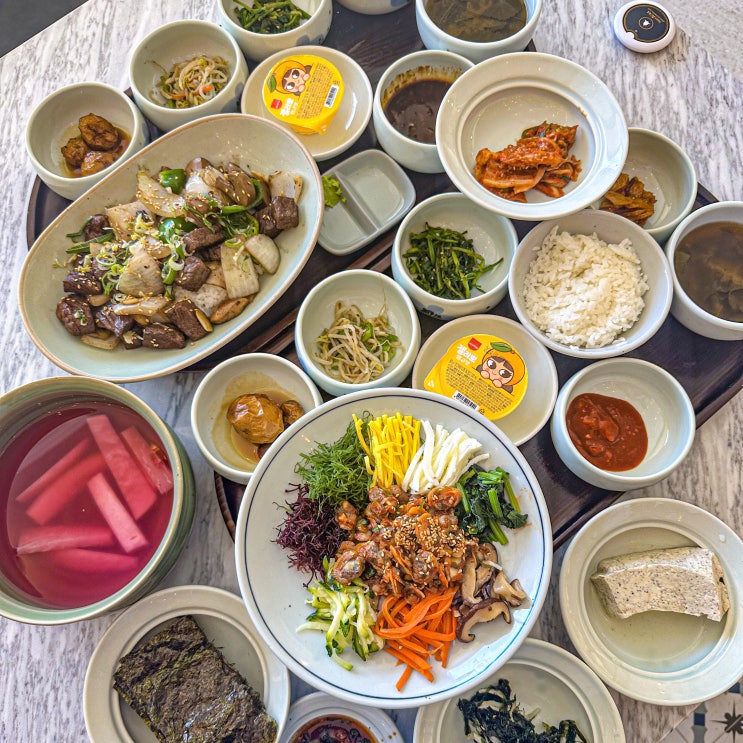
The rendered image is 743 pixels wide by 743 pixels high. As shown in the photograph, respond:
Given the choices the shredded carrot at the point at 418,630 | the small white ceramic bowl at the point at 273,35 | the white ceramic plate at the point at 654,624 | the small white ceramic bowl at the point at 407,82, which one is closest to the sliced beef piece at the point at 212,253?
the small white ceramic bowl at the point at 407,82

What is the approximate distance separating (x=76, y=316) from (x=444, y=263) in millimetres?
1382

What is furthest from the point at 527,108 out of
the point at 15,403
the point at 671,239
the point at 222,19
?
the point at 15,403

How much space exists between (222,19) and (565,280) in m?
1.74

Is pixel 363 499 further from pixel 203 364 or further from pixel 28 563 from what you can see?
pixel 28 563

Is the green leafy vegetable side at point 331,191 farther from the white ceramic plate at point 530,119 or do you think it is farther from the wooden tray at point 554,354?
the white ceramic plate at point 530,119

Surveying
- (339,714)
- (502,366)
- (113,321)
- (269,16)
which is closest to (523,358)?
(502,366)

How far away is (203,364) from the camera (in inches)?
87.0

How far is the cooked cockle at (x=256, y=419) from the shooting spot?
6.89 ft

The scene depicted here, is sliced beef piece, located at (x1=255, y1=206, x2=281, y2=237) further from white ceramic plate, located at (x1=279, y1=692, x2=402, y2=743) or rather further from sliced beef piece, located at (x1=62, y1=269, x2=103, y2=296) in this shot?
white ceramic plate, located at (x1=279, y1=692, x2=402, y2=743)

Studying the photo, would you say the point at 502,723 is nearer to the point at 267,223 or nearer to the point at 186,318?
the point at 186,318

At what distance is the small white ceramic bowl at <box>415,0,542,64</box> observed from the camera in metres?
2.31

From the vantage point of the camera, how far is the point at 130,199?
7.50 ft

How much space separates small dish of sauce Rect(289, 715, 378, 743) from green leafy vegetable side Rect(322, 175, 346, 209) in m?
1.88

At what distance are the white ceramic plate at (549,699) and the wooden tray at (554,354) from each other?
38 centimetres
